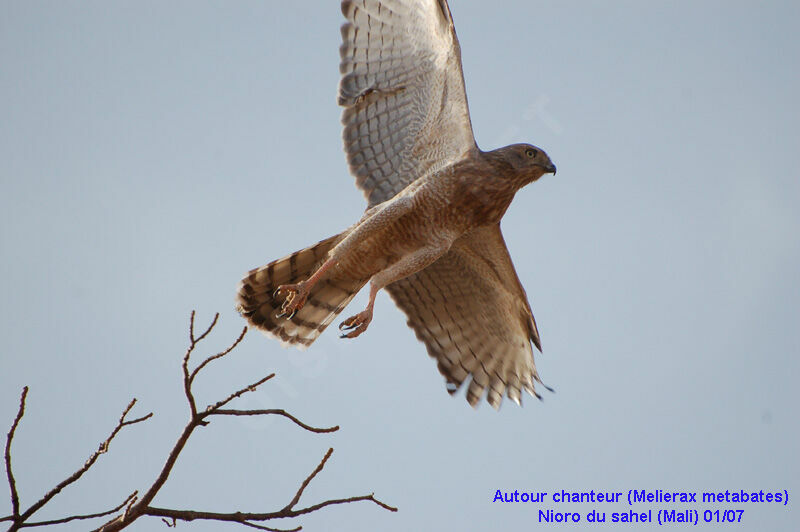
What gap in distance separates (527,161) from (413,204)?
938mm

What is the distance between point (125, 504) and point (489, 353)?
13.8 ft

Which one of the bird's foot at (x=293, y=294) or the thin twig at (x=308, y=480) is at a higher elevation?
the bird's foot at (x=293, y=294)

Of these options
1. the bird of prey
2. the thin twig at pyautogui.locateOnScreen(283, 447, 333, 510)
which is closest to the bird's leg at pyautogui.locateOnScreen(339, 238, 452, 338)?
the bird of prey

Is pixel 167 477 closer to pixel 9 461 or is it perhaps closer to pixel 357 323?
pixel 9 461

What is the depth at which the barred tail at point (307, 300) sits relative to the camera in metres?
6.86

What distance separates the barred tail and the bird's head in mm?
1432

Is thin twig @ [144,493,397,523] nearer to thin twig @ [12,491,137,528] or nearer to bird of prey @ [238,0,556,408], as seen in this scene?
thin twig @ [12,491,137,528]

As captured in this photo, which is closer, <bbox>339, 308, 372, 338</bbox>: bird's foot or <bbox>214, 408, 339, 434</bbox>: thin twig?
<bbox>214, 408, 339, 434</bbox>: thin twig

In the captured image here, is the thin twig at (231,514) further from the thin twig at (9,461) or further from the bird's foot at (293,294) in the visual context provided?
the bird's foot at (293,294)

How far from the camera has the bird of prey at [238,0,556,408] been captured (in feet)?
21.9

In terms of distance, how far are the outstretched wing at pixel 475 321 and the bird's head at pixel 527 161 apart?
2.83 feet

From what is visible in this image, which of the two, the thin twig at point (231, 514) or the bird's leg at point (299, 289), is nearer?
the thin twig at point (231, 514)

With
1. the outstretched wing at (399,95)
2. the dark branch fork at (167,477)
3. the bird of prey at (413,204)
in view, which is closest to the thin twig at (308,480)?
the dark branch fork at (167,477)

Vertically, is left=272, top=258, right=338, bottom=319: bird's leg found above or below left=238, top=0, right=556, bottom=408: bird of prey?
below
